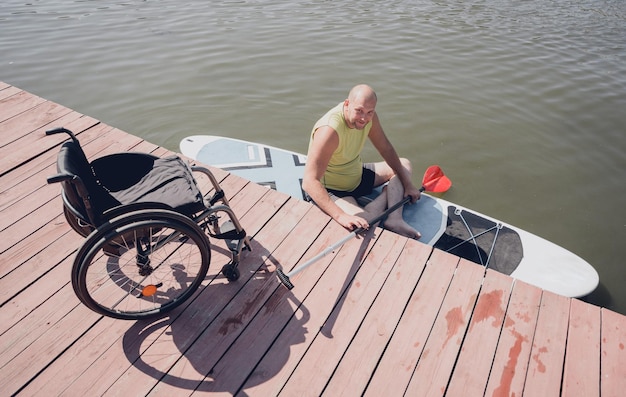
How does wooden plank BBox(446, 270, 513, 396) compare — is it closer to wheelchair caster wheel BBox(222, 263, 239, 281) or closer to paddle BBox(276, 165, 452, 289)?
paddle BBox(276, 165, 452, 289)

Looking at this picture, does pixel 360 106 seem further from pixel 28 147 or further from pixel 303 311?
pixel 28 147

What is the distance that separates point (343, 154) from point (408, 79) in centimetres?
432

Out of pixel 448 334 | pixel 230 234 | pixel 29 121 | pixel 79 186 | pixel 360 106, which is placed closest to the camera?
pixel 79 186

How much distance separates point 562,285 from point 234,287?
2.83m

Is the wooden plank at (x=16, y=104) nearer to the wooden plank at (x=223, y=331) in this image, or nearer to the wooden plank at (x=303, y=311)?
the wooden plank at (x=223, y=331)

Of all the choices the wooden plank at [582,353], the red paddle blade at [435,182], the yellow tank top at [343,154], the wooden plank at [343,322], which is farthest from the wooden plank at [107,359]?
the red paddle blade at [435,182]

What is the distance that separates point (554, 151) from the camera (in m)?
5.82

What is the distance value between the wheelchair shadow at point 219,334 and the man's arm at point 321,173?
0.71 metres

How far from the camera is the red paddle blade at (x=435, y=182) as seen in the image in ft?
13.6

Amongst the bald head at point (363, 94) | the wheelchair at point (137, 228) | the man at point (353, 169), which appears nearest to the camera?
the wheelchair at point (137, 228)

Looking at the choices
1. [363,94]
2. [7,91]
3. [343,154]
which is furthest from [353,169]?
[7,91]

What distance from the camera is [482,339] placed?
8.68 ft

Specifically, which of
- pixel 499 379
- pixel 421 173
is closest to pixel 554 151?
pixel 421 173

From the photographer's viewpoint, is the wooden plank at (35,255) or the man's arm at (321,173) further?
the man's arm at (321,173)
